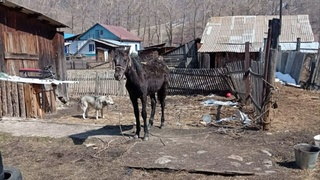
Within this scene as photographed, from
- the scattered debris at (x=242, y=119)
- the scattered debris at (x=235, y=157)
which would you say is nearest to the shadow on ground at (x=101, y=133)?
the scattered debris at (x=242, y=119)

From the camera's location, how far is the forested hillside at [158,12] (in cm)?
7881

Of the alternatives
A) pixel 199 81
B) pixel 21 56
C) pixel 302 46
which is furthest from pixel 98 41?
pixel 21 56

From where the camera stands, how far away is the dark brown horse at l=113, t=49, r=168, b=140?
6.40 m

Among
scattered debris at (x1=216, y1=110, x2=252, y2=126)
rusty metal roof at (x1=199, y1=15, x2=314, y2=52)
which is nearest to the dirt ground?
scattered debris at (x1=216, y1=110, x2=252, y2=126)

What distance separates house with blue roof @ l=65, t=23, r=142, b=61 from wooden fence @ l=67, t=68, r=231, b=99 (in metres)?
30.6

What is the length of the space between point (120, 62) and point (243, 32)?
22.6 meters

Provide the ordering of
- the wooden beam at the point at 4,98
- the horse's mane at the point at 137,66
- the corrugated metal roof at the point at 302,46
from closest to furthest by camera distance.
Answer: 1. the horse's mane at the point at 137,66
2. the wooden beam at the point at 4,98
3. the corrugated metal roof at the point at 302,46

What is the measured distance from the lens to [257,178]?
16.0 feet

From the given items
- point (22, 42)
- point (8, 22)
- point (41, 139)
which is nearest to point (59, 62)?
point (22, 42)

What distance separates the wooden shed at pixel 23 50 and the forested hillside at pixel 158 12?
62.5 meters

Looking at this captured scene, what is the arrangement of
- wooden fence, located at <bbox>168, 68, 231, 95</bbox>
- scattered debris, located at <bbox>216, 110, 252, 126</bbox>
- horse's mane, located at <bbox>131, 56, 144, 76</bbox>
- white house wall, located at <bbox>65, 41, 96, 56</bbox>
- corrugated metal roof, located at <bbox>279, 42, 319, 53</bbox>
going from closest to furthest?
horse's mane, located at <bbox>131, 56, 144, 76</bbox>, scattered debris, located at <bbox>216, 110, 252, 126</bbox>, wooden fence, located at <bbox>168, 68, 231, 95</bbox>, corrugated metal roof, located at <bbox>279, 42, 319, 53</bbox>, white house wall, located at <bbox>65, 41, 96, 56</bbox>

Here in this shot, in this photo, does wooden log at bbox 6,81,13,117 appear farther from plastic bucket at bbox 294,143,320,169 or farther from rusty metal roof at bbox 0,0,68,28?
plastic bucket at bbox 294,143,320,169

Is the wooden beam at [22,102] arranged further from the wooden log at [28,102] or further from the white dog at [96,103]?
the white dog at [96,103]

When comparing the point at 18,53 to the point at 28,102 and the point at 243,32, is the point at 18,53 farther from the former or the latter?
the point at 243,32
